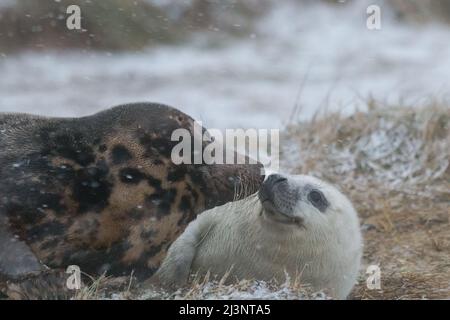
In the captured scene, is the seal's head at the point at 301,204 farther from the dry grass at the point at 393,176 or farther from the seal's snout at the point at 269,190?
the dry grass at the point at 393,176

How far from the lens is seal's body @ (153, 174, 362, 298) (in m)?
3.59

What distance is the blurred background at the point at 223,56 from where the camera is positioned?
7.43 meters

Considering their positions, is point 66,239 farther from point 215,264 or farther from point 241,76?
point 241,76

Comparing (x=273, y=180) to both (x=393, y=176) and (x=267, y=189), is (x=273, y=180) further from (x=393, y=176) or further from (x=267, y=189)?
(x=393, y=176)

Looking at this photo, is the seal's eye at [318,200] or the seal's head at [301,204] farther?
the seal's eye at [318,200]

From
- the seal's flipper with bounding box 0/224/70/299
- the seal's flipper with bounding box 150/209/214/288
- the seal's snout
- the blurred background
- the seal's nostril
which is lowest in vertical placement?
the seal's flipper with bounding box 150/209/214/288

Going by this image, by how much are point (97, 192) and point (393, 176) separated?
2.71 meters

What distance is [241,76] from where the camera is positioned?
368 inches

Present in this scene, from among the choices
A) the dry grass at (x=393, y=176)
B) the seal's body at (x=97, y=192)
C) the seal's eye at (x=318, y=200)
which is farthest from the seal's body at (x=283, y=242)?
the seal's body at (x=97, y=192)

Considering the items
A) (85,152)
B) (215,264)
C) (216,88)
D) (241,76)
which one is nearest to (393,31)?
(241,76)

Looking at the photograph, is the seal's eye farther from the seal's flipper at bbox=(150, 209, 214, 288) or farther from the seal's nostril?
the seal's flipper at bbox=(150, 209, 214, 288)

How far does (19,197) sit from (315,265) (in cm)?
131

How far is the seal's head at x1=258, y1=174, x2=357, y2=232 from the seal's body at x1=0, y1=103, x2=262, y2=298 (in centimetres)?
40

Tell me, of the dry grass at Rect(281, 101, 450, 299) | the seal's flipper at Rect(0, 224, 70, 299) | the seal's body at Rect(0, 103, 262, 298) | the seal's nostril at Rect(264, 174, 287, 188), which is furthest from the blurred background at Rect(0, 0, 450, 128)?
the seal's flipper at Rect(0, 224, 70, 299)
